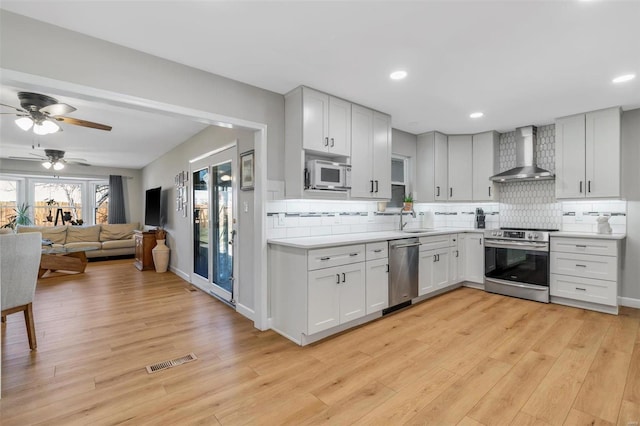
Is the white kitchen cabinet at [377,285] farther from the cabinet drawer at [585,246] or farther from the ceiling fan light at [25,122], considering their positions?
the ceiling fan light at [25,122]

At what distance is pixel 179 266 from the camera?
5633 millimetres

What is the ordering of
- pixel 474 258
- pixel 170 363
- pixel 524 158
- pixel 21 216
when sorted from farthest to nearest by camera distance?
pixel 21 216 < pixel 474 258 < pixel 524 158 < pixel 170 363

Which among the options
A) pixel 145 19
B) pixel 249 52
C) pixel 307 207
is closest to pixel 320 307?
pixel 307 207

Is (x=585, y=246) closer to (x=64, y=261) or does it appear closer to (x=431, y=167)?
(x=431, y=167)

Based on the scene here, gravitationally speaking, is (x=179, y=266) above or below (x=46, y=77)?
below

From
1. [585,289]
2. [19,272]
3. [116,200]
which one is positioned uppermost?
[116,200]

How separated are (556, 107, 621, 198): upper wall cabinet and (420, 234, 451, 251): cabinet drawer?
61.3 inches

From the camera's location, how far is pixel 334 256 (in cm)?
291

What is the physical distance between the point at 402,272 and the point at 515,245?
1828 mm

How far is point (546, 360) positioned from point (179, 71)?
12.9ft

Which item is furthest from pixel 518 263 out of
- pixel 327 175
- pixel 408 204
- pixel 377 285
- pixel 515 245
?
pixel 327 175

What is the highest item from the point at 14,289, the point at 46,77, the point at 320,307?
the point at 46,77

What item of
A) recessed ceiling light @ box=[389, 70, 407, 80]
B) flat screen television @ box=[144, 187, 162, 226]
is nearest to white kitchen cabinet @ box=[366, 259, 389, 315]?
recessed ceiling light @ box=[389, 70, 407, 80]

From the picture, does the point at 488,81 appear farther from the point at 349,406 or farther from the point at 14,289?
the point at 14,289
